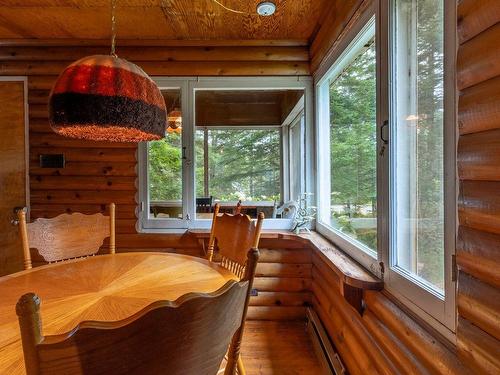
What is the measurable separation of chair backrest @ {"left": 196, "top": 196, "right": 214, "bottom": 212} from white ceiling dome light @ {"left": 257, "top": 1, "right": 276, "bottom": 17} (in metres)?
1.75

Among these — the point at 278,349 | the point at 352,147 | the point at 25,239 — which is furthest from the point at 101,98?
the point at 278,349

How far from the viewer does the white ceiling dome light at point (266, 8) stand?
79.5 inches

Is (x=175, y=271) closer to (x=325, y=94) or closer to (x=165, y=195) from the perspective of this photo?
(x=165, y=195)

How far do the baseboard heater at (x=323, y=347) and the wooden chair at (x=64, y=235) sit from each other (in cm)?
162

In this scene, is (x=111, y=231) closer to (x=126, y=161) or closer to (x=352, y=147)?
(x=126, y=161)

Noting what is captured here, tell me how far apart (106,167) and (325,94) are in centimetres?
211

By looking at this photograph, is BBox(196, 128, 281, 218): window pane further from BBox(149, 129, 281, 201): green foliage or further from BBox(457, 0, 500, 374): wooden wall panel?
BBox(457, 0, 500, 374): wooden wall panel

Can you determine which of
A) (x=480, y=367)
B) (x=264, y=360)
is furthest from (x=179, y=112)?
(x=480, y=367)

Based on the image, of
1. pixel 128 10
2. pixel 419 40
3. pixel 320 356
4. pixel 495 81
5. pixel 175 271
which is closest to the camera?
pixel 495 81

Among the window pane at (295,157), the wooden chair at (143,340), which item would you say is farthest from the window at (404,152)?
the window pane at (295,157)

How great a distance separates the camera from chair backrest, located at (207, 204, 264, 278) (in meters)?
1.56

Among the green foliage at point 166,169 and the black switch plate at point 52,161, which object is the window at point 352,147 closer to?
the green foliage at point 166,169

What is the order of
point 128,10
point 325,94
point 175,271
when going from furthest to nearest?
1. point 325,94
2. point 128,10
3. point 175,271

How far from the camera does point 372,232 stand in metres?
1.50
